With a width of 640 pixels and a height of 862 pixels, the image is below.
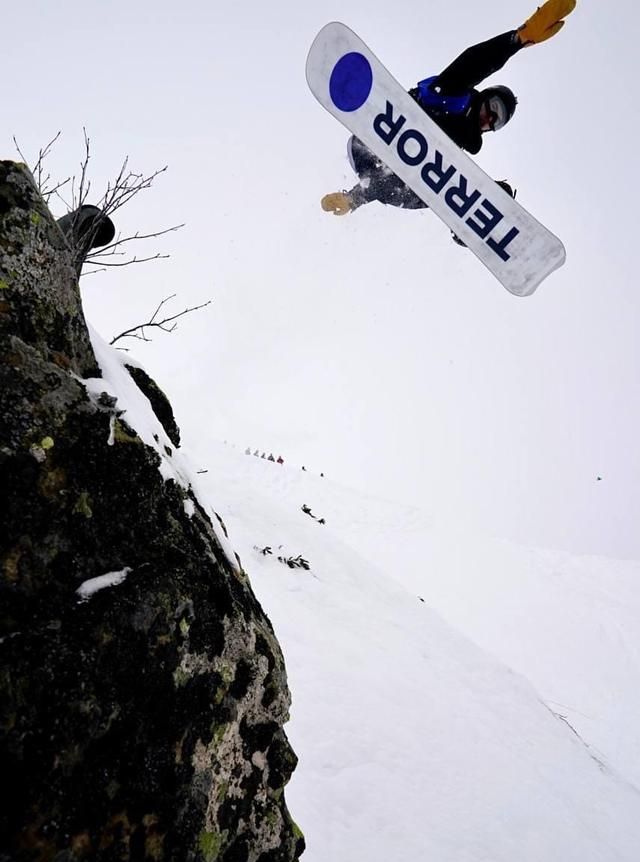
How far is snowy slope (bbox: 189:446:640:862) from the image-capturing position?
9.16 feet

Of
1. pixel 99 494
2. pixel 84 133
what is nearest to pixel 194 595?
pixel 99 494

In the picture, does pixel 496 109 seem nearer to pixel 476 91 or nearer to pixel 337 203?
pixel 476 91

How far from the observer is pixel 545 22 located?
409 centimetres

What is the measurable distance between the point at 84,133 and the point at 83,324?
2.68 meters

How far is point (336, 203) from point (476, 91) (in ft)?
8.58

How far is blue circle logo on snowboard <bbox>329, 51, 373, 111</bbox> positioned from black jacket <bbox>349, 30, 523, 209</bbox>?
0.88 meters

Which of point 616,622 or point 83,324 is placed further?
point 616,622

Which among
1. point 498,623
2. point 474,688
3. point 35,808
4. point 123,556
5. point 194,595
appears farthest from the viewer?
point 498,623

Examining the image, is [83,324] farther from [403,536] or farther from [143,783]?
[403,536]

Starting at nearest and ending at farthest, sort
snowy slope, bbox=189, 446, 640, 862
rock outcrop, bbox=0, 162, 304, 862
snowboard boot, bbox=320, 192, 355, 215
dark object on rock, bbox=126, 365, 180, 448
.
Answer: rock outcrop, bbox=0, 162, 304, 862, dark object on rock, bbox=126, 365, 180, 448, snowy slope, bbox=189, 446, 640, 862, snowboard boot, bbox=320, 192, 355, 215

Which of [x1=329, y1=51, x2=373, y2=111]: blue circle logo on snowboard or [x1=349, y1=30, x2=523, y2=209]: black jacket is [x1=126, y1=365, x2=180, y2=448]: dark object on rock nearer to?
[x1=329, y1=51, x2=373, y2=111]: blue circle logo on snowboard

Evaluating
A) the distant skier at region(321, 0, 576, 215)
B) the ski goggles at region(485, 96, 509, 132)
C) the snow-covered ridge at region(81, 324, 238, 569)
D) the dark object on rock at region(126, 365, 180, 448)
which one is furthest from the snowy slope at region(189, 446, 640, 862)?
the ski goggles at region(485, 96, 509, 132)

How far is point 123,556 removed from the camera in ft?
4.47

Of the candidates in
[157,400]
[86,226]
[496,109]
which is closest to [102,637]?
[157,400]
